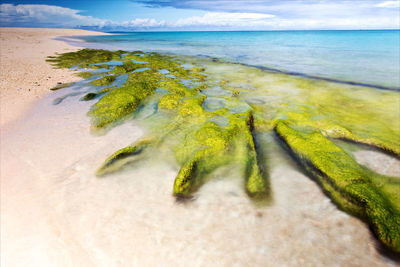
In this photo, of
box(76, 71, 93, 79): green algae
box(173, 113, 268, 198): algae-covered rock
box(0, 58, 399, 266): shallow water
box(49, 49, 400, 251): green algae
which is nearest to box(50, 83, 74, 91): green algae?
box(76, 71, 93, 79): green algae

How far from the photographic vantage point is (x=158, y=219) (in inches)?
145

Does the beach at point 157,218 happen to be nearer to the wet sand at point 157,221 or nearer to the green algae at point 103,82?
the wet sand at point 157,221

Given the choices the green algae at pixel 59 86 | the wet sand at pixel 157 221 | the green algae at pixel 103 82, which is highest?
the green algae at pixel 103 82

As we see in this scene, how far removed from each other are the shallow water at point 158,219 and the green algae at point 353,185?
229 millimetres

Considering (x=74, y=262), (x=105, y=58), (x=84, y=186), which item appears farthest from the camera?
(x=105, y=58)

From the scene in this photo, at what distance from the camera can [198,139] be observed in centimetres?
593

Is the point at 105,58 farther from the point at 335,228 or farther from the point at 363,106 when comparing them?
the point at 335,228

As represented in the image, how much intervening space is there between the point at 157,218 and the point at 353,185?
3982mm

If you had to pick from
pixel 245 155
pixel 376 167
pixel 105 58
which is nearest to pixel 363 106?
pixel 376 167

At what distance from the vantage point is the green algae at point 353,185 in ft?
11.3

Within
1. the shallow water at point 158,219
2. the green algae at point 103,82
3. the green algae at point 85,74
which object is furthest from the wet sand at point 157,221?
the green algae at point 85,74

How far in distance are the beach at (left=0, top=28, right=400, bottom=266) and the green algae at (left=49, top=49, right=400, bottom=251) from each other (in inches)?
12.1

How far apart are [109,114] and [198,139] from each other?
13.0 feet

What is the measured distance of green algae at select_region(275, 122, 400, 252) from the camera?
3.46m
